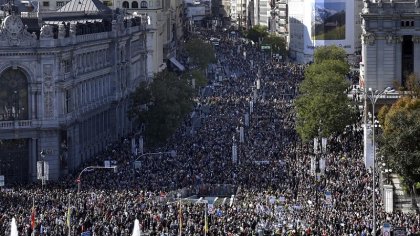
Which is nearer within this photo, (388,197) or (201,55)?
(388,197)

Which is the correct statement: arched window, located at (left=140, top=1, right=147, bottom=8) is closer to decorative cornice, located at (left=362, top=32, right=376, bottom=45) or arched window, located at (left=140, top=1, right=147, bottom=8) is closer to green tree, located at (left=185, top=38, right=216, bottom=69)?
green tree, located at (left=185, top=38, right=216, bottom=69)

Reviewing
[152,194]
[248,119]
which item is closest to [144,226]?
[152,194]

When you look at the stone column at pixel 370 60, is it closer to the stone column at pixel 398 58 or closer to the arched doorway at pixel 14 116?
the stone column at pixel 398 58

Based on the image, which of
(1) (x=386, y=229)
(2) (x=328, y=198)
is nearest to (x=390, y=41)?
(2) (x=328, y=198)

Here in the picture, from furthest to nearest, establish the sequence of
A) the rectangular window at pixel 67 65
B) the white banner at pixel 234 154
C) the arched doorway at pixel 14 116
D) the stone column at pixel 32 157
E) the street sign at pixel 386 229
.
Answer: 1. the rectangular window at pixel 67 65
2. the white banner at pixel 234 154
3. the stone column at pixel 32 157
4. the arched doorway at pixel 14 116
5. the street sign at pixel 386 229

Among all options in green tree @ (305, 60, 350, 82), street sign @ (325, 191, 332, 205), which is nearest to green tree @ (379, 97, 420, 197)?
street sign @ (325, 191, 332, 205)

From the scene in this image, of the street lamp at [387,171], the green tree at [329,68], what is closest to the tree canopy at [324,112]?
the street lamp at [387,171]

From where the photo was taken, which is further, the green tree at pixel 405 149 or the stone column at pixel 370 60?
the stone column at pixel 370 60

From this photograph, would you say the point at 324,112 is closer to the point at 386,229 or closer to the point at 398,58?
the point at 398,58
